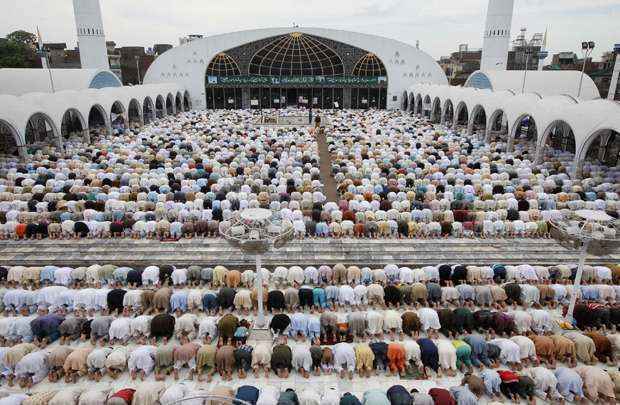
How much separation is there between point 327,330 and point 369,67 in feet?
123

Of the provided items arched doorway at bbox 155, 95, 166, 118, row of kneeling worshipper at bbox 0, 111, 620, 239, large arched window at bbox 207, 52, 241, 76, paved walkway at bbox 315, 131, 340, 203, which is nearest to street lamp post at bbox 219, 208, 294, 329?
row of kneeling worshipper at bbox 0, 111, 620, 239

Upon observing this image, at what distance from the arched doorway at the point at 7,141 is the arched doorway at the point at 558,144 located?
24900 millimetres

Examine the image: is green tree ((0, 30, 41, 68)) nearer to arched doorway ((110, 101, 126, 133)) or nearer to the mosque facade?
the mosque facade

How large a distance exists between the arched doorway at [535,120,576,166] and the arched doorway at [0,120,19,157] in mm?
24900

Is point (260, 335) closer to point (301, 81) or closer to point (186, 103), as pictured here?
point (301, 81)

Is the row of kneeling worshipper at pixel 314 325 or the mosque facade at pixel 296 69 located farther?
the mosque facade at pixel 296 69

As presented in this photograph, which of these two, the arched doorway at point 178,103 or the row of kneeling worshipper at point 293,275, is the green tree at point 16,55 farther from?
the row of kneeling worshipper at point 293,275

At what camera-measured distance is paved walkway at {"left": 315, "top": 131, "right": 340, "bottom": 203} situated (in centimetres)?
1552

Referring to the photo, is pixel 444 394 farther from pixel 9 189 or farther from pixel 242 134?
pixel 242 134

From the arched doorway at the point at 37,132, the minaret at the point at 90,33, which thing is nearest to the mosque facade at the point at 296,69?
the minaret at the point at 90,33

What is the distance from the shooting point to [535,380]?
6.36 meters

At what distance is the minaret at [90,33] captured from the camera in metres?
31.6

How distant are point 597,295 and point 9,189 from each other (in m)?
18.3

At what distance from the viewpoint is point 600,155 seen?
20.1 m
